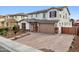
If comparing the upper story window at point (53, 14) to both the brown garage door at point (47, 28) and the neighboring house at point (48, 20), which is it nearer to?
the neighboring house at point (48, 20)

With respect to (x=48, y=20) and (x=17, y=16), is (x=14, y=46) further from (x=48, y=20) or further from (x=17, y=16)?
(x=48, y=20)

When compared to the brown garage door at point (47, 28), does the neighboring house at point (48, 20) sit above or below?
above

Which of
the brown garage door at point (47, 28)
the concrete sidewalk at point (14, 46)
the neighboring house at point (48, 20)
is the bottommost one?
the concrete sidewalk at point (14, 46)

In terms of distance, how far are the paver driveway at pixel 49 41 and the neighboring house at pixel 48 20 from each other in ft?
0.29

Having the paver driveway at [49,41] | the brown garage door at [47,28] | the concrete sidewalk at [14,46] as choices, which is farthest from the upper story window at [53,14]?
the concrete sidewalk at [14,46]

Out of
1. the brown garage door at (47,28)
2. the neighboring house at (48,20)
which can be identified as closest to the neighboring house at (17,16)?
the neighboring house at (48,20)

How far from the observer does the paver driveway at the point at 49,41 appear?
3.20 meters

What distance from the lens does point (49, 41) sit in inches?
129

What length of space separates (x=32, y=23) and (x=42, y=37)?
0.26 m

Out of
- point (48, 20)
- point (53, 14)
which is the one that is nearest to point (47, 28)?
point (48, 20)

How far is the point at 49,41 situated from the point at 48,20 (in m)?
0.31

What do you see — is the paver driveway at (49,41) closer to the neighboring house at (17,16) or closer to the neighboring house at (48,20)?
the neighboring house at (48,20)
